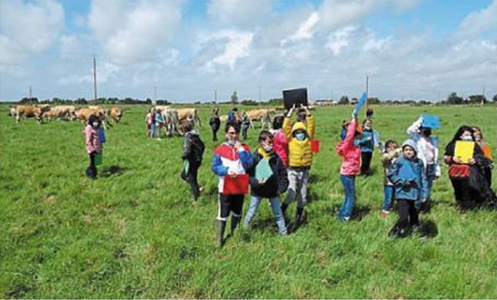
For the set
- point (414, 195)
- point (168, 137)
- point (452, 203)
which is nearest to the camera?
point (414, 195)

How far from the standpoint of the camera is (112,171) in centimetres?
1058

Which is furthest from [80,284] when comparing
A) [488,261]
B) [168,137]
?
[168,137]

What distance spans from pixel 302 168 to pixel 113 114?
24362 mm

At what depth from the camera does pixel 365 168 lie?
32.8ft

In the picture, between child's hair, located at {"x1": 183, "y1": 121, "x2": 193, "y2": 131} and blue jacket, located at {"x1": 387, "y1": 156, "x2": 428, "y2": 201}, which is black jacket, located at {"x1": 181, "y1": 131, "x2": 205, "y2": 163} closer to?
child's hair, located at {"x1": 183, "y1": 121, "x2": 193, "y2": 131}

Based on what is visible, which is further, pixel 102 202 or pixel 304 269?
pixel 102 202

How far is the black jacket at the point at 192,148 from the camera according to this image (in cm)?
766

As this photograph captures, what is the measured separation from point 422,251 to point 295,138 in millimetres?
2330

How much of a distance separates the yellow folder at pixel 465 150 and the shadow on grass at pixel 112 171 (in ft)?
24.1

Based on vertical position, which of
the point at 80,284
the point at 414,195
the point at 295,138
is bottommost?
the point at 80,284

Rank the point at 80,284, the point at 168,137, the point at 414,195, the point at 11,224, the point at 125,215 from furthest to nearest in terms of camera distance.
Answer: the point at 168,137 < the point at 125,215 < the point at 11,224 < the point at 414,195 < the point at 80,284

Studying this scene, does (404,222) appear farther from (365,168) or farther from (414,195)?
(365,168)

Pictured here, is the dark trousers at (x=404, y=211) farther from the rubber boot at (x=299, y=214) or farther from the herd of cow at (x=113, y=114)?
the herd of cow at (x=113, y=114)

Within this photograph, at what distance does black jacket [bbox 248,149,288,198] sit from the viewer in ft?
18.6
